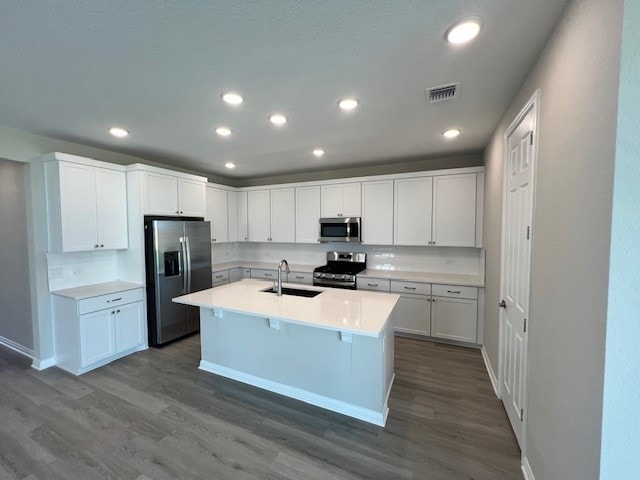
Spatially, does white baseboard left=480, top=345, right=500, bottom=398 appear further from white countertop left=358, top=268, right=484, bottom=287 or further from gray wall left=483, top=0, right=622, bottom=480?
gray wall left=483, top=0, right=622, bottom=480

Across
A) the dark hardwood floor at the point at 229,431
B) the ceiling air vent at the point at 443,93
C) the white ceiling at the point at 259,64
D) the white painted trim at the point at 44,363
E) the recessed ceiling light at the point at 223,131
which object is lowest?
the dark hardwood floor at the point at 229,431

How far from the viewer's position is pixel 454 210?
375 centimetres

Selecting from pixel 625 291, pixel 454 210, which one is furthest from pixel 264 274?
pixel 625 291

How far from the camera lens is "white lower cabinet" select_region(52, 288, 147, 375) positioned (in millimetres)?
2959

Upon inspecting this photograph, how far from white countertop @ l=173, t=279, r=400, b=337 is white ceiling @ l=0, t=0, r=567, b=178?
1686mm

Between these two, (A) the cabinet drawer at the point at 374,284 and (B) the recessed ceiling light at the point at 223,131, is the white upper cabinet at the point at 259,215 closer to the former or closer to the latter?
(A) the cabinet drawer at the point at 374,284

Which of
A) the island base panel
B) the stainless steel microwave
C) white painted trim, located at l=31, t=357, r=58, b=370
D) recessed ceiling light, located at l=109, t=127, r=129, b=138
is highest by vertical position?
recessed ceiling light, located at l=109, t=127, r=129, b=138

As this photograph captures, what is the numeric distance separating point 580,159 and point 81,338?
426 centimetres

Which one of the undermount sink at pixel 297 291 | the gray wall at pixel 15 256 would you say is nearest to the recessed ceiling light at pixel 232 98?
the undermount sink at pixel 297 291

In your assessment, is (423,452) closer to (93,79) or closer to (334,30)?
(334,30)

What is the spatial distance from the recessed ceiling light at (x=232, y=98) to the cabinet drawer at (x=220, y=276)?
3.10 m

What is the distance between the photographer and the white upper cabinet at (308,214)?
4.68 metres

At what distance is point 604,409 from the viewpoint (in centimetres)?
94

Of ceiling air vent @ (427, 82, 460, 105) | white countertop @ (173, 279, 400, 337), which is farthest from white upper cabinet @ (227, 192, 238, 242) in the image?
ceiling air vent @ (427, 82, 460, 105)
